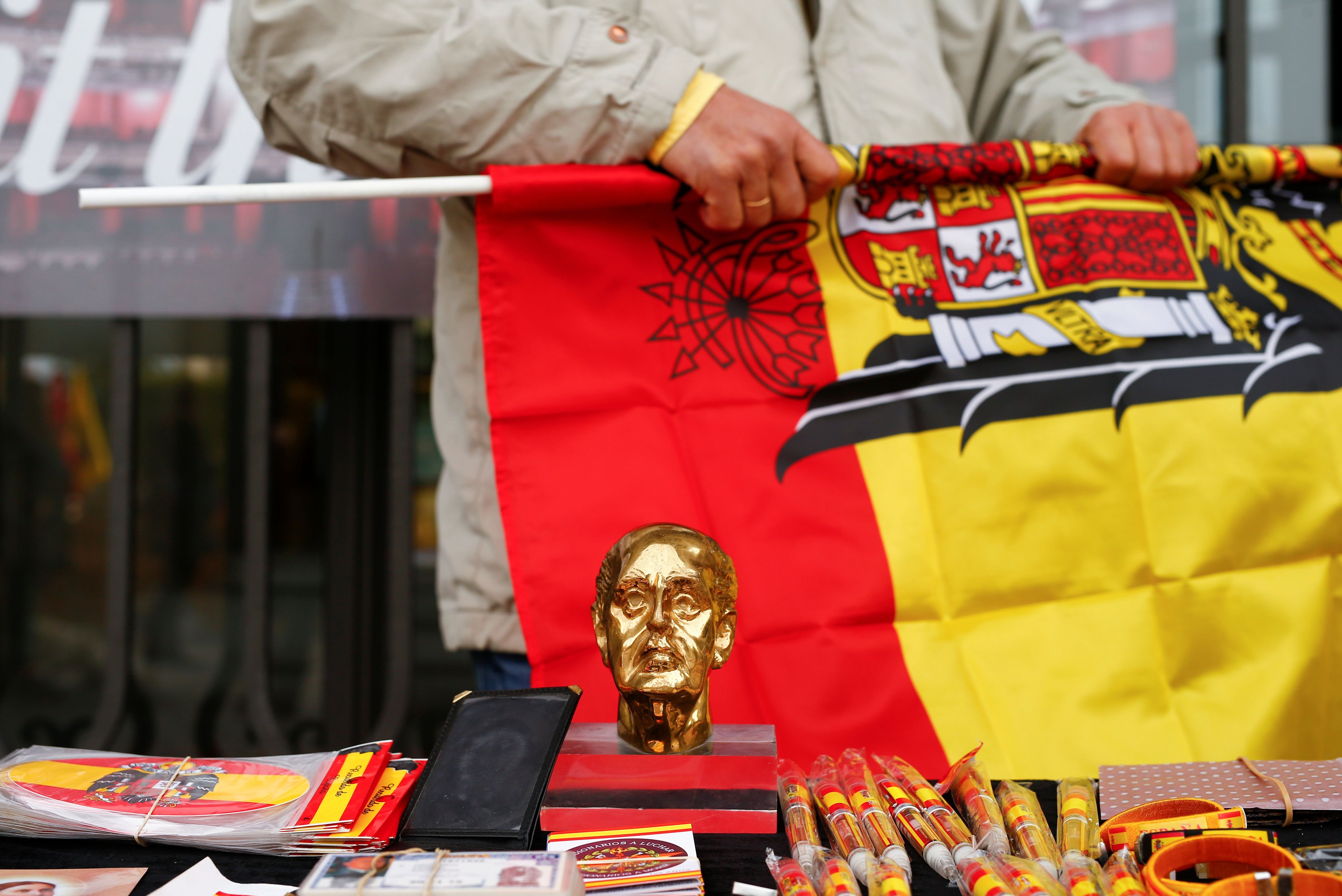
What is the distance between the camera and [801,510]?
4.42 feet

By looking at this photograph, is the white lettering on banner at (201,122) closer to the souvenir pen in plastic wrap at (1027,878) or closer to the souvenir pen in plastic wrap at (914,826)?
the souvenir pen in plastic wrap at (914,826)

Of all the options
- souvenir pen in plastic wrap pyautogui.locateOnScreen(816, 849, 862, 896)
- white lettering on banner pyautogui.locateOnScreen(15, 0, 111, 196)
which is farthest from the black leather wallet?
white lettering on banner pyautogui.locateOnScreen(15, 0, 111, 196)

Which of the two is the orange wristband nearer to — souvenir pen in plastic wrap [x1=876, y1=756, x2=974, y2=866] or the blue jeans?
souvenir pen in plastic wrap [x1=876, y1=756, x2=974, y2=866]

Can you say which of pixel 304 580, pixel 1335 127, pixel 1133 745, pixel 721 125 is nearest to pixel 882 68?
pixel 721 125

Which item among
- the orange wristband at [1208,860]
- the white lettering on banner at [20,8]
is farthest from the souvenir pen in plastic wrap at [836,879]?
the white lettering on banner at [20,8]

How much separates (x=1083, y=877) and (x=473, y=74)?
110 centimetres

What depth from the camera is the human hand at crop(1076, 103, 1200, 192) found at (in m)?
1.52

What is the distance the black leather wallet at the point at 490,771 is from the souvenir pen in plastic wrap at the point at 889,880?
0.28m

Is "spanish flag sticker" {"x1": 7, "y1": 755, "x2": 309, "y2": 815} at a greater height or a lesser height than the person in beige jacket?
lesser

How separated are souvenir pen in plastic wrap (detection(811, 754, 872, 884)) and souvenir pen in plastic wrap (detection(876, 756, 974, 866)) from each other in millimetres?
60

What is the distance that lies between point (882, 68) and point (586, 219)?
0.57 m

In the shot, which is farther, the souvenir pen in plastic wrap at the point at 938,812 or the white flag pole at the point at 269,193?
the white flag pole at the point at 269,193

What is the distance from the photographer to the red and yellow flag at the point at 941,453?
130cm

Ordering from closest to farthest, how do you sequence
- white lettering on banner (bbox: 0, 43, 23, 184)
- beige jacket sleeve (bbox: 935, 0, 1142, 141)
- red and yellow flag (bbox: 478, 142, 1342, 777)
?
red and yellow flag (bbox: 478, 142, 1342, 777) < beige jacket sleeve (bbox: 935, 0, 1142, 141) < white lettering on banner (bbox: 0, 43, 23, 184)
